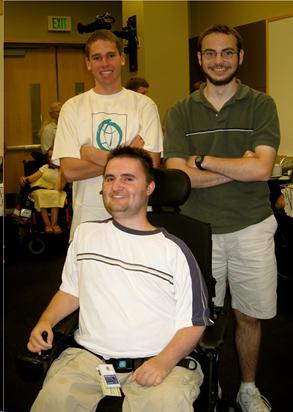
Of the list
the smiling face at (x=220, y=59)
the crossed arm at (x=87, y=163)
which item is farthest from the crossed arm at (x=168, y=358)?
the smiling face at (x=220, y=59)

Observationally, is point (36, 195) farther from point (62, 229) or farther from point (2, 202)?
point (2, 202)

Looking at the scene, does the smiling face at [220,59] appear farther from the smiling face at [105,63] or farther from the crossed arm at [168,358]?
the crossed arm at [168,358]

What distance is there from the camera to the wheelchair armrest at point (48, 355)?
1672 millimetres

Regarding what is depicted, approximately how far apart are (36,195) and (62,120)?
317 centimetres

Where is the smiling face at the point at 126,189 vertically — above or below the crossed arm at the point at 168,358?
above

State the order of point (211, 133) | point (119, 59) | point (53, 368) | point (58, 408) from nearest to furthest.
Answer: point (58, 408) → point (53, 368) → point (211, 133) → point (119, 59)

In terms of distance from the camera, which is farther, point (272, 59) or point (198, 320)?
point (272, 59)

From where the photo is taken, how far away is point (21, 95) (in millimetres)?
7648


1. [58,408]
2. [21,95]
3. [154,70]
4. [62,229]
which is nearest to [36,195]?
[62,229]

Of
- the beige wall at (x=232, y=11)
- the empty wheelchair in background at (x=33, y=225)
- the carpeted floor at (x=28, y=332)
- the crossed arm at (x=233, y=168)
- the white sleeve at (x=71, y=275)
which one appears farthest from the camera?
the beige wall at (x=232, y=11)

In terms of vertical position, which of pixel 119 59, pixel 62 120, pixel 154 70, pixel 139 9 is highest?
pixel 139 9

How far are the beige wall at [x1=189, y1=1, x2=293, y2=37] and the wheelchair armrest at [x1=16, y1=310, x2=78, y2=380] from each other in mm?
4642

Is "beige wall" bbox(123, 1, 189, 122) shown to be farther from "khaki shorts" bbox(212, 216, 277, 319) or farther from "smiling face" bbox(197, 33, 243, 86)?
"khaki shorts" bbox(212, 216, 277, 319)

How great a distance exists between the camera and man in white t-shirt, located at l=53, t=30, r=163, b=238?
2363mm
